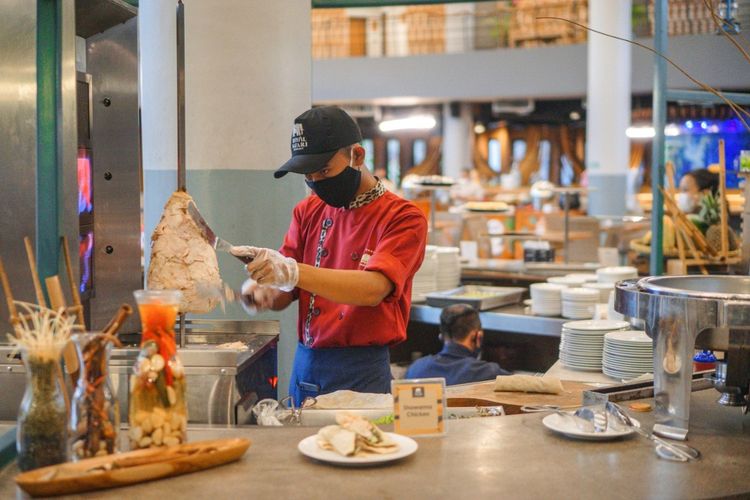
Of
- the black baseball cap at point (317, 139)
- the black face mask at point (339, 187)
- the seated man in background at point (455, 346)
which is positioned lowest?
the seated man in background at point (455, 346)

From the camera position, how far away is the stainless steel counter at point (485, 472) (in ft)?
6.04

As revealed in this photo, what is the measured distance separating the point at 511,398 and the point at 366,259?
684mm

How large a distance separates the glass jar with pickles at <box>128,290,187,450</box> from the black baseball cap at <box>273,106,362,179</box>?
1016 mm

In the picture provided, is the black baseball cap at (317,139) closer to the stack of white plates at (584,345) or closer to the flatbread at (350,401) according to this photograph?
the flatbread at (350,401)

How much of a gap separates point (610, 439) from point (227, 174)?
250cm

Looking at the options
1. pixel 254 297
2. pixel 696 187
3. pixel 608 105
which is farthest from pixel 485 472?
pixel 608 105

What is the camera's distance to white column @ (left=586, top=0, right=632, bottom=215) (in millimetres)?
13242

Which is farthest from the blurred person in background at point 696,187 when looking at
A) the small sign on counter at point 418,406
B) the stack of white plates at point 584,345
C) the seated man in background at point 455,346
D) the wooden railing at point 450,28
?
the wooden railing at point 450,28

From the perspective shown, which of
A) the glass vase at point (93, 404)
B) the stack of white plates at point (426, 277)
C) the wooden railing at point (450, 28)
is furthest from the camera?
the wooden railing at point (450, 28)

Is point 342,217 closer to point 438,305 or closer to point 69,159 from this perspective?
point 69,159

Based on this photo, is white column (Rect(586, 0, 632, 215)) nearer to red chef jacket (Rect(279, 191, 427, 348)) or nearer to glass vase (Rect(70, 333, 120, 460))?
red chef jacket (Rect(279, 191, 427, 348))

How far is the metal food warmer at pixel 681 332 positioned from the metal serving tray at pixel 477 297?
3072 millimetres

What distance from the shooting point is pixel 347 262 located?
3076 mm

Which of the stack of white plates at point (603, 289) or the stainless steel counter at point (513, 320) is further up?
the stack of white plates at point (603, 289)
